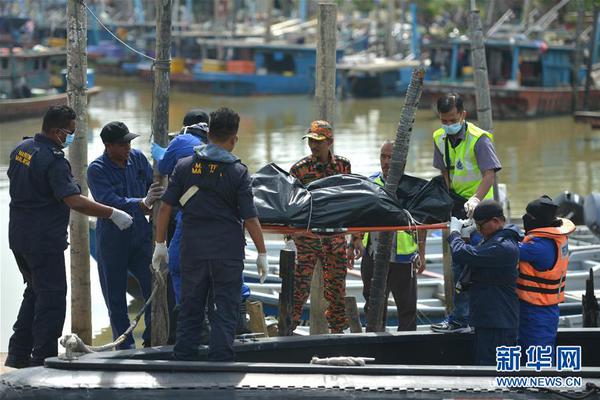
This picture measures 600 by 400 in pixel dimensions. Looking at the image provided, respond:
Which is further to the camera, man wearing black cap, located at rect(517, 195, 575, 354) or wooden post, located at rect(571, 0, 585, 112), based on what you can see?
wooden post, located at rect(571, 0, 585, 112)

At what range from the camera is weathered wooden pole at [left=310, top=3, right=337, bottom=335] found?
8164 mm

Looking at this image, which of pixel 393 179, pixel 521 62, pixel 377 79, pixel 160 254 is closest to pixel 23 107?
pixel 377 79

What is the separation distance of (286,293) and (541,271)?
1788 mm

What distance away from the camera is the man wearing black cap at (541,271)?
242 inches

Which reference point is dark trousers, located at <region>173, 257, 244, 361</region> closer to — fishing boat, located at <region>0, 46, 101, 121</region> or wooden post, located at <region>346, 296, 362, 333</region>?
wooden post, located at <region>346, 296, 362, 333</region>

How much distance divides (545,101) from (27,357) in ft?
85.4

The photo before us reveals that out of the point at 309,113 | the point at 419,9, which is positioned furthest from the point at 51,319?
the point at 419,9

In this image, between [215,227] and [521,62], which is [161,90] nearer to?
[215,227]

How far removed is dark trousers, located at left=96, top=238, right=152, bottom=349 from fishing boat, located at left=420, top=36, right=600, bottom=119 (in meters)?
24.2

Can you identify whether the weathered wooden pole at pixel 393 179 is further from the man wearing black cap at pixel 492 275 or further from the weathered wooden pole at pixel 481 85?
the weathered wooden pole at pixel 481 85

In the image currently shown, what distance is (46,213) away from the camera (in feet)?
22.4

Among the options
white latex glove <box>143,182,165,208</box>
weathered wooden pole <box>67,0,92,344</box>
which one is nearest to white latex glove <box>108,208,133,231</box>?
white latex glove <box>143,182,165,208</box>

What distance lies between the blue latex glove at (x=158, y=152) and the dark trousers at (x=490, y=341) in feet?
7.37

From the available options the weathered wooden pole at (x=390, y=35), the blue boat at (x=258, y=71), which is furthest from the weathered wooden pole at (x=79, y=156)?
the weathered wooden pole at (x=390, y=35)
